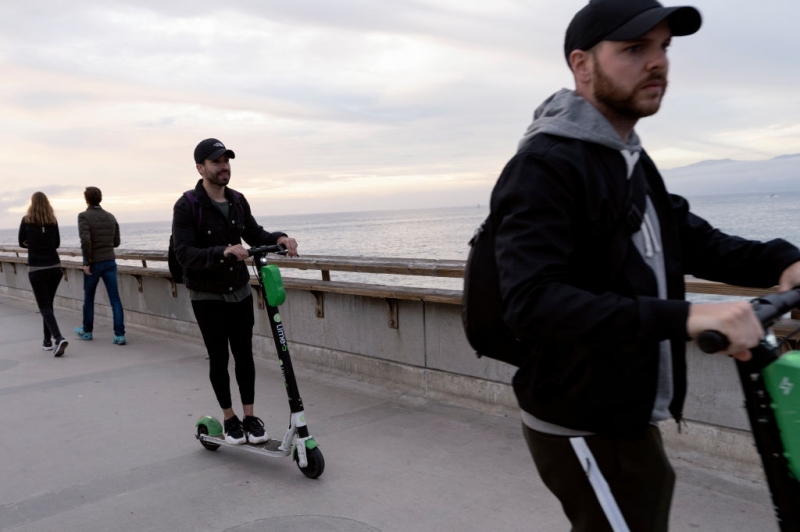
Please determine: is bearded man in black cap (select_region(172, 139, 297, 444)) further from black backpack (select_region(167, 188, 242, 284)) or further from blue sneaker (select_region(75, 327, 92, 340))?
blue sneaker (select_region(75, 327, 92, 340))

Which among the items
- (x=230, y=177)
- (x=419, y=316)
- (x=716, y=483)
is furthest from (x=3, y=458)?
(x=716, y=483)

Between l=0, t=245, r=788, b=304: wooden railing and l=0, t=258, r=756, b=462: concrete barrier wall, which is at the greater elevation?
l=0, t=245, r=788, b=304: wooden railing

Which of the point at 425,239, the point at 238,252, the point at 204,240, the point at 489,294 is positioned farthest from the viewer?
the point at 425,239

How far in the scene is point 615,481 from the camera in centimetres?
185

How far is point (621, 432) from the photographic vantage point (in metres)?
1.79

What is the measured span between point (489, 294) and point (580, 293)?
0.93ft

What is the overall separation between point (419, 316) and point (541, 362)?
14.7ft

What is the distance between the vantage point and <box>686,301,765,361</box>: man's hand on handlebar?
1.53 meters

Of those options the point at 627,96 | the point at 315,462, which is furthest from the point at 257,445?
the point at 627,96

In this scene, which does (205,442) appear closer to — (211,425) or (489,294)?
(211,425)

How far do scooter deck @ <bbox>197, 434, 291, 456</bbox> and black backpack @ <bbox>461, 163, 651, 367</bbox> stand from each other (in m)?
3.19

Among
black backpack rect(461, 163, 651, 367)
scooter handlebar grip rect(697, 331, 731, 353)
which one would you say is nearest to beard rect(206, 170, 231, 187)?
black backpack rect(461, 163, 651, 367)

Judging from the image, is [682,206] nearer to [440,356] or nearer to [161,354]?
[440,356]

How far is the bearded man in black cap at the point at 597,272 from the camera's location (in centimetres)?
167
